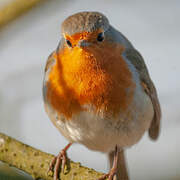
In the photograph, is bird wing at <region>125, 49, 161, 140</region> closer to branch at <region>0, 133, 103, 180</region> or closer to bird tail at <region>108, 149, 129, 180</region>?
bird tail at <region>108, 149, 129, 180</region>

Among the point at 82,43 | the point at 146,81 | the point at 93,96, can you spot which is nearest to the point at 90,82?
the point at 93,96

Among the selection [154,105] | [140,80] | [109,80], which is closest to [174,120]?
[154,105]

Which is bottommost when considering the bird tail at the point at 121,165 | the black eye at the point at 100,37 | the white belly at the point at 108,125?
the bird tail at the point at 121,165

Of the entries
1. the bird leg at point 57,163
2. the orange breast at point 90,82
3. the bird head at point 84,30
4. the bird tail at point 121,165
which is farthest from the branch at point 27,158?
the bird tail at point 121,165

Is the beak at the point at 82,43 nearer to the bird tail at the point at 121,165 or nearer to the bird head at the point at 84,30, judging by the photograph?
the bird head at the point at 84,30

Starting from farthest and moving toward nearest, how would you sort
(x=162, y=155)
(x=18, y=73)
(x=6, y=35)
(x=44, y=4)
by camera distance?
(x=162, y=155) < (x=18, y=73) < (x=6, y=35) < (x=44, y=4)

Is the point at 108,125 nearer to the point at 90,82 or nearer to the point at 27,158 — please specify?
the point at 90,82

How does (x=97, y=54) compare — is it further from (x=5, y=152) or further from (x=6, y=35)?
(x=5, y=152)
